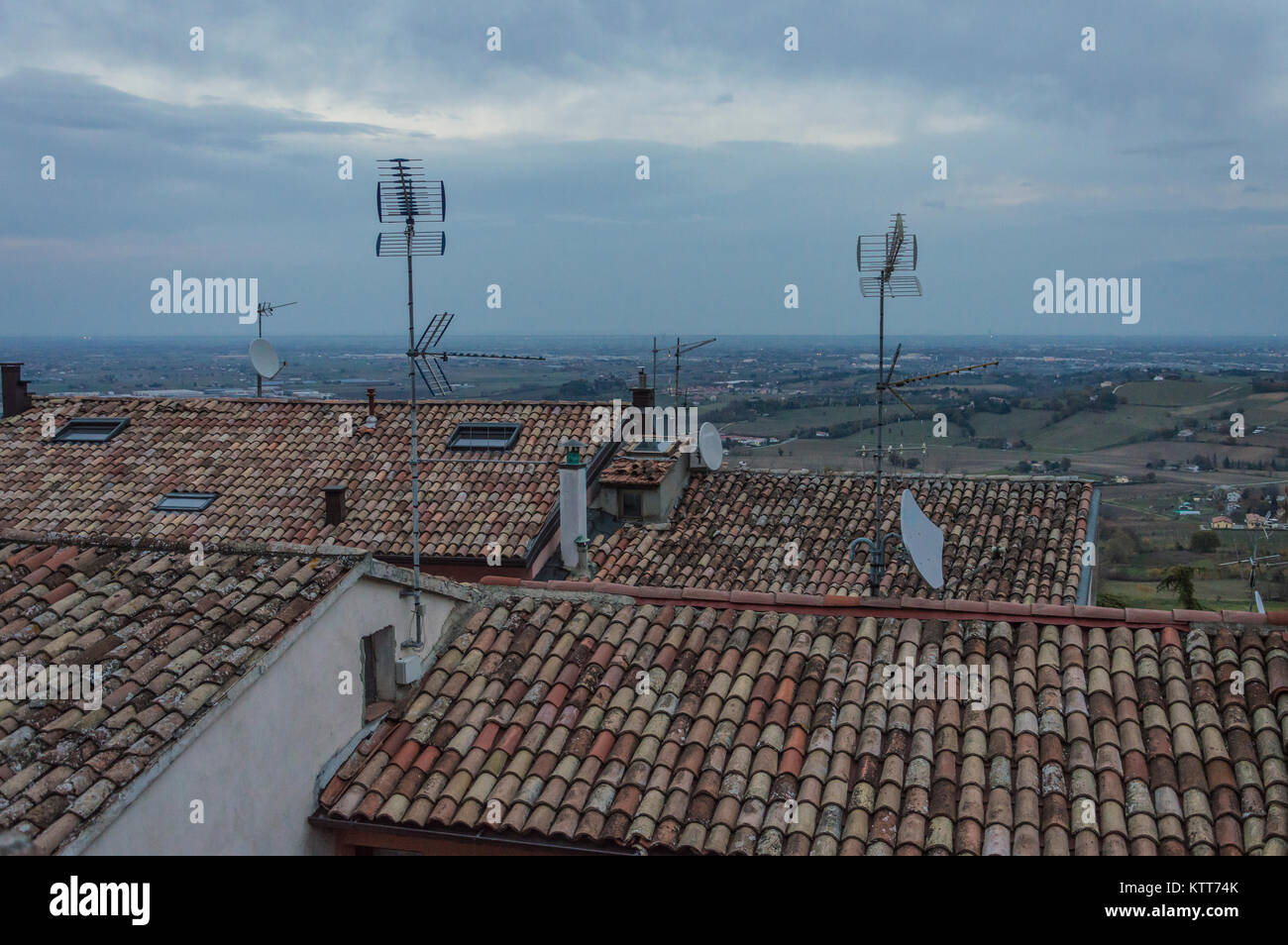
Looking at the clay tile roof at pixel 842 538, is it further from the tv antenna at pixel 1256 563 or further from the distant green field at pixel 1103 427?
the distant green field at pixel 1103 427

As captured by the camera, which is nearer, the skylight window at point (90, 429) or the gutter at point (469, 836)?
the gutter at point (469, 836)

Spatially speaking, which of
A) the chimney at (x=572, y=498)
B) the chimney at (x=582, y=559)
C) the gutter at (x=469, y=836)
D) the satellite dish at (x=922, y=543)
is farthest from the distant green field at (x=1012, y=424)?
the gutter at (x=469, y=836)

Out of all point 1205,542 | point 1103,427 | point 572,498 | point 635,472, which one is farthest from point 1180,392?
point 572,498

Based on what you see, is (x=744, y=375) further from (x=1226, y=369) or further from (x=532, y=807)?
(x=532, y=807)

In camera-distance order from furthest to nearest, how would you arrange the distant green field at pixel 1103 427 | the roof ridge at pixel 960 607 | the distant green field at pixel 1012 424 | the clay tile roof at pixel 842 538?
the distant green field at pixel 1103 427 < the distant green field at pixel 1012 424 < the clay tile roof at pixel 842 538 < the roof ridge at pixel 960 607

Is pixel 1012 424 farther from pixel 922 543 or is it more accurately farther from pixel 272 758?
pixel 272 758

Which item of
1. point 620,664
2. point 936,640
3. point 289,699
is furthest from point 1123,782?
point 289,699
